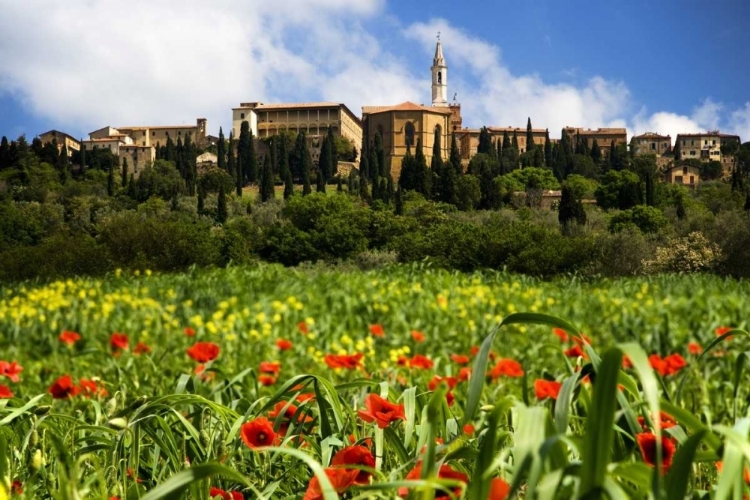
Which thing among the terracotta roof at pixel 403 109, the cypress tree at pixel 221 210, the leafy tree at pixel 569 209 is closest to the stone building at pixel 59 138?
the terracotta roof at pixel 403 109

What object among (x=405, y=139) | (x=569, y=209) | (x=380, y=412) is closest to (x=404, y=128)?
(x=405, y=139)

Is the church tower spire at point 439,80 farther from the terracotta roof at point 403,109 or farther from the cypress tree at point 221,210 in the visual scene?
the cypress tree at point 221,210

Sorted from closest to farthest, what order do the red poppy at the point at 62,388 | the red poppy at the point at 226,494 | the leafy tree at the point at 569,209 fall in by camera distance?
the red poppy at the point at 226,494 → the red poppy at the point at 62,388 → the leafy tree at the point at 569,209

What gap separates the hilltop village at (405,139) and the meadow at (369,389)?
186ft

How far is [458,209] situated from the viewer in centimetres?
4950

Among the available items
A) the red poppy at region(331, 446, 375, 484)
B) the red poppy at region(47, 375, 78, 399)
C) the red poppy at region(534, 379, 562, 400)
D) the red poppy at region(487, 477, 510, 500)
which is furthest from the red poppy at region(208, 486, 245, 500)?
the red poppy at region(47, 375, 78, 399)

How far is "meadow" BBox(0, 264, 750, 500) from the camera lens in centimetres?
49

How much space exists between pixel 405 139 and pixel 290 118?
41.6ft

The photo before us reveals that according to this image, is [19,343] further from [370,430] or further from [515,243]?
[515,243]

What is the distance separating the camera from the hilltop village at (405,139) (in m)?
69.9

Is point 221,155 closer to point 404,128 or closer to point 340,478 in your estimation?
point 404,128

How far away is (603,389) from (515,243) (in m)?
15.8

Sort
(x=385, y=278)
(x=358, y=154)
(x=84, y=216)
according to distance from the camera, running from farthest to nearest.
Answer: (x=358, y=154)
(x=84, y=216)
(x=385, y=278)

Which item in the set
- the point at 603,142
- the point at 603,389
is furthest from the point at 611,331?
the point at 603,142
